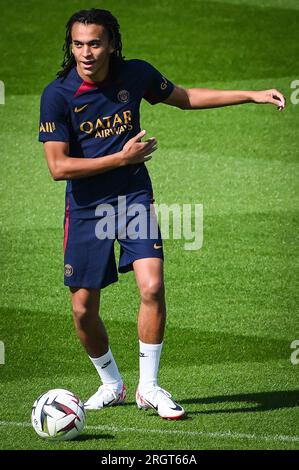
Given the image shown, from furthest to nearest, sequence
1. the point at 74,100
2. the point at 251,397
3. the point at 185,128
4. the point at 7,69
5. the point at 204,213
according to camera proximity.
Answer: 1. the point at 7,69
2. the point at 185,128
3. the point at 204,213
4. the point at 251,397
5. the point at 74,100

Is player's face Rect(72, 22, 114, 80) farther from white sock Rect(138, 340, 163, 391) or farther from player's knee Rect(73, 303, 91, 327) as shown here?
white sock Rect(138, 340, 163, 391)

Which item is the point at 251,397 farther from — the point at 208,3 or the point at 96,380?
the point at 208,3

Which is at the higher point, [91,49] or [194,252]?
[91,49]

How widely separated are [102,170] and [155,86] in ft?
2.77

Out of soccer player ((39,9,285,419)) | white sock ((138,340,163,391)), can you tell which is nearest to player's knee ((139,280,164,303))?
soccer player ((39,9,285,419))

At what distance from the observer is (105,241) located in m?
7.93

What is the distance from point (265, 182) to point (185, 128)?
79.0 inches

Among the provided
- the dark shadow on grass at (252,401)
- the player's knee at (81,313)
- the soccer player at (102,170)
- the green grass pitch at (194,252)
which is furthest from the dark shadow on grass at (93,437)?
the player's knee at (81,313)

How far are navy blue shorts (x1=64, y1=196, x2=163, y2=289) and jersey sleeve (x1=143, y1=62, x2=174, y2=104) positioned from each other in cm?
80

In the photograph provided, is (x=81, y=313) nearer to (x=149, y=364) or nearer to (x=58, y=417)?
(x=149, y=364)

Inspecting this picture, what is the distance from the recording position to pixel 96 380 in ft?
28.9

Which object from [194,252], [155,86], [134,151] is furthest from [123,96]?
[194,252]

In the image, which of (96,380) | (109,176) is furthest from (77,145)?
(96,380)

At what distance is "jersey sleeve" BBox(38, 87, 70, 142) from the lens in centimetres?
779
